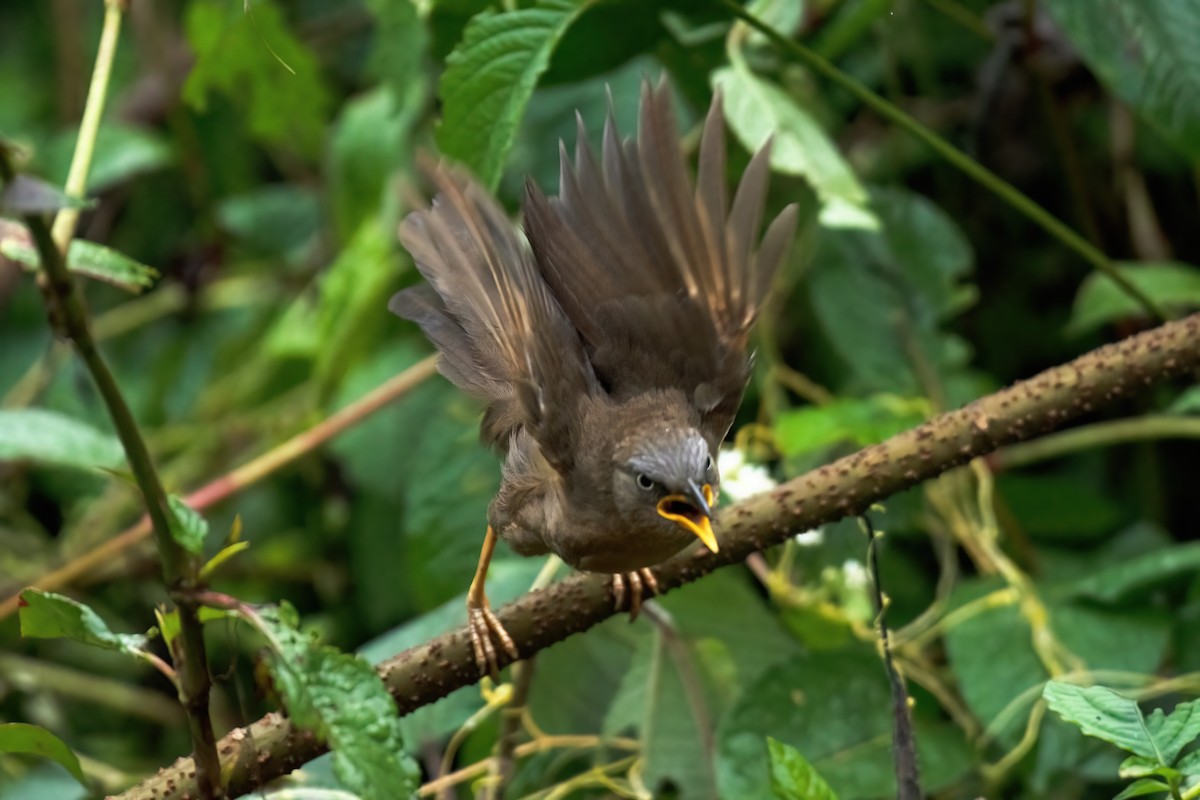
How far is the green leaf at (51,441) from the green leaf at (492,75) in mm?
802

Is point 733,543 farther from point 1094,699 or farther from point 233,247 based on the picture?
point 233,247

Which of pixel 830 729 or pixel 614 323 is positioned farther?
pixel 830 729

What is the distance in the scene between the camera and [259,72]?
2709 millimetres

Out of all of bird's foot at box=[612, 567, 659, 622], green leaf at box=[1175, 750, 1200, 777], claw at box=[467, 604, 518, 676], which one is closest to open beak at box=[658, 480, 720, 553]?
bird's foot at box=[612, 567, 659, 622]

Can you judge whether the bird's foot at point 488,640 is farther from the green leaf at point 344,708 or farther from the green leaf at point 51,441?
the green leaf at point 51,441

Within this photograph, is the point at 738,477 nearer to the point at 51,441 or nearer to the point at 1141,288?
the point at 1141,288

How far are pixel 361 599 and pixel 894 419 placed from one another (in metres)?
1.37

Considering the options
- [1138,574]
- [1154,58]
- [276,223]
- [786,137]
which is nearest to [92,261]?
[786,137]

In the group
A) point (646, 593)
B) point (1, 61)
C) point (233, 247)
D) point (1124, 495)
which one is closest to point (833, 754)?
point (646, 593)

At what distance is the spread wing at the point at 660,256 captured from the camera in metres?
1.39

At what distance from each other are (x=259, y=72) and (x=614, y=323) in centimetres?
148

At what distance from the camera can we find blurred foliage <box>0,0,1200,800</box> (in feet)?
6.21

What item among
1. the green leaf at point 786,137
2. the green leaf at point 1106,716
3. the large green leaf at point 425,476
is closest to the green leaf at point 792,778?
the green leaf at point 1106,716

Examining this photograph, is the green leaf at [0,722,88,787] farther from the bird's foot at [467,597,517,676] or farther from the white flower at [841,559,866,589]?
the white flower at [841,559,866,589]
